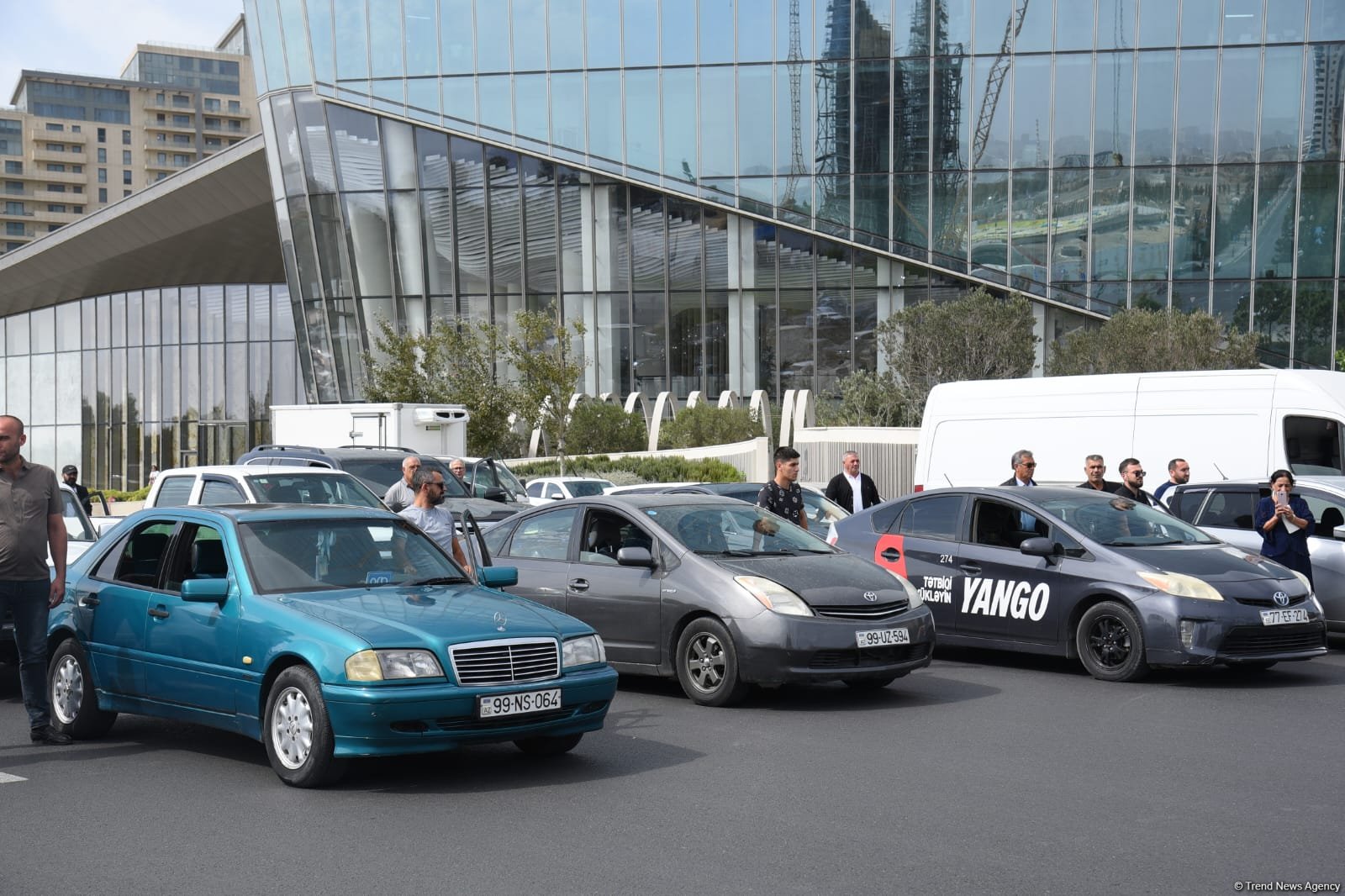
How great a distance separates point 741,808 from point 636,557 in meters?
3.58

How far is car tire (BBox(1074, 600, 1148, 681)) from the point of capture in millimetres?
10930

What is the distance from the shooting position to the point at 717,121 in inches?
1721

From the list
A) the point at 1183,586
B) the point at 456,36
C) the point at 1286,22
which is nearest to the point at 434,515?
the point at 1183,586

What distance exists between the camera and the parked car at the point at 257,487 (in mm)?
14188

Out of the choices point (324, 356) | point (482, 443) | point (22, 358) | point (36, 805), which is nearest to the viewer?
point (36, 805)

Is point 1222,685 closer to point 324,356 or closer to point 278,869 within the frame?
point 278,869

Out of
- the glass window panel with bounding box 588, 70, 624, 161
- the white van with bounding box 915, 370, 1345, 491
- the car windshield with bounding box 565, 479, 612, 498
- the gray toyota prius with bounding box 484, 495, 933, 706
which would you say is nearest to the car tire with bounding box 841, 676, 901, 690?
the gray toyota prius with bounding box 484, 495, 933, 706

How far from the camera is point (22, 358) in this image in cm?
6450

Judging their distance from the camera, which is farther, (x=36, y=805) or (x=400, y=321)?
(x=400, y=321)

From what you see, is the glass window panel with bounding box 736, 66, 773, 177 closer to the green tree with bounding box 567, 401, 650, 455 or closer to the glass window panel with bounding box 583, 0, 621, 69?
the glass window panel with bounding box 583, 0, 621, 69

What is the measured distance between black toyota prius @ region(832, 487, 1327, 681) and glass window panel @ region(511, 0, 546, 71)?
112 feet

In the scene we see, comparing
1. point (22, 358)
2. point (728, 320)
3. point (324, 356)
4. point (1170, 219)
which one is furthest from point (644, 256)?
point (22, 358)

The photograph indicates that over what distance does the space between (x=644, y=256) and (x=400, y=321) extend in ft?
27.4

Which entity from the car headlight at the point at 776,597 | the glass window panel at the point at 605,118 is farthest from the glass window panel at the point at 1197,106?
the car headlight at the point at 776,597
